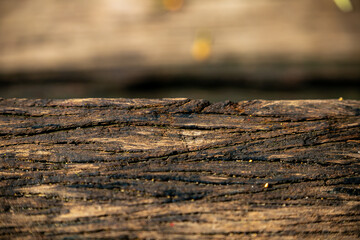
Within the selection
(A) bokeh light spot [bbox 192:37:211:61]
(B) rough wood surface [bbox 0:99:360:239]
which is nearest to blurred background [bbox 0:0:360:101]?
(A) bokeh light spot [bbox 192:37:211:61]

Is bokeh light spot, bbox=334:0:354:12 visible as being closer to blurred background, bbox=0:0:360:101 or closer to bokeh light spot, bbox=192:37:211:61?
blurred background, bbox=0:0:360:101

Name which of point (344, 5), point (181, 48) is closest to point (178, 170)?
point (181, 48)

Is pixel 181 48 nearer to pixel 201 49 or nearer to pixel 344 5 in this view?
pixel 201 49

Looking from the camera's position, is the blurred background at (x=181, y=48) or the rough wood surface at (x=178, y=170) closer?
the rough wood surface at (x=178, y=170)

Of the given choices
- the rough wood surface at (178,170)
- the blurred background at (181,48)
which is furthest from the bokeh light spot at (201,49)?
the rough wood surface at (178,170)

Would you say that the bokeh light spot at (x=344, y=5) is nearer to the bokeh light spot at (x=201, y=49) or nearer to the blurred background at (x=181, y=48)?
the blurred background at (x=181, y=48)

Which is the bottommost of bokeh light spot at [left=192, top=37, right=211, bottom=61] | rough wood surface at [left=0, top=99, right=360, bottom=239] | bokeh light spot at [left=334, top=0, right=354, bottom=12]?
rough wood surface at [left=0, top=99, right=360, bottom=239]
